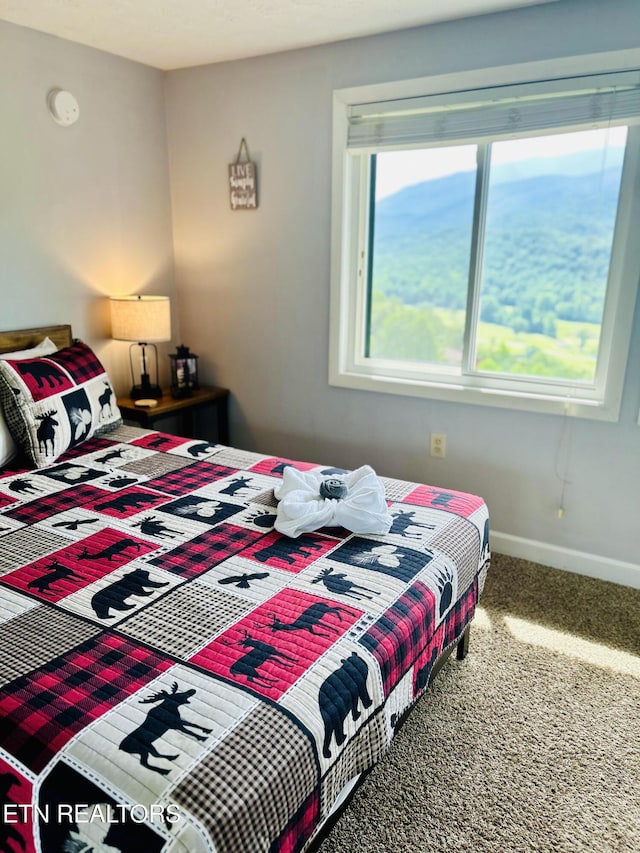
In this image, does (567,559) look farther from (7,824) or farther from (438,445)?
(7,824)

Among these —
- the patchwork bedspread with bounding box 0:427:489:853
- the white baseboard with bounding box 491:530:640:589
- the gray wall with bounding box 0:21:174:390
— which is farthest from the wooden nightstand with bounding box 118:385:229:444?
the white baseboard with bounding box 491:530:640:589

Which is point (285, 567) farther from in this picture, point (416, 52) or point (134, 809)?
point (416, 52)

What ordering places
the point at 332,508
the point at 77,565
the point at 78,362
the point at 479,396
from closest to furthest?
the point at 77,565 → the point at 332,508 → the point at 78,362 → the point at 479,396

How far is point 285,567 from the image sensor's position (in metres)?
1.70

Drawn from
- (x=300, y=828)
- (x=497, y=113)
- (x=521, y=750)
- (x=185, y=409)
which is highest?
(x=497, y=113)

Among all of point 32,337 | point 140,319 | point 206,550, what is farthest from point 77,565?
point 140,319

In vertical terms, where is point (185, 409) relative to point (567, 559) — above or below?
above

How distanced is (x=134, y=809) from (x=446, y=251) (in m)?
2.60

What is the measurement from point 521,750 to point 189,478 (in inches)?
56.6

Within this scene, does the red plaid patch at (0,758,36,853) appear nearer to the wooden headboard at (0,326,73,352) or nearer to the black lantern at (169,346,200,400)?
the wooden headboard at (0,326,73,352)

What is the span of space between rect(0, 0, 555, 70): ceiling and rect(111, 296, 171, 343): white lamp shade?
1.18 metres

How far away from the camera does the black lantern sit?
3396 millimetres

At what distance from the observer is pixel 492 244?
9.20 ft

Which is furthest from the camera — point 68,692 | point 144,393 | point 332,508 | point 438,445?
point 144,393
